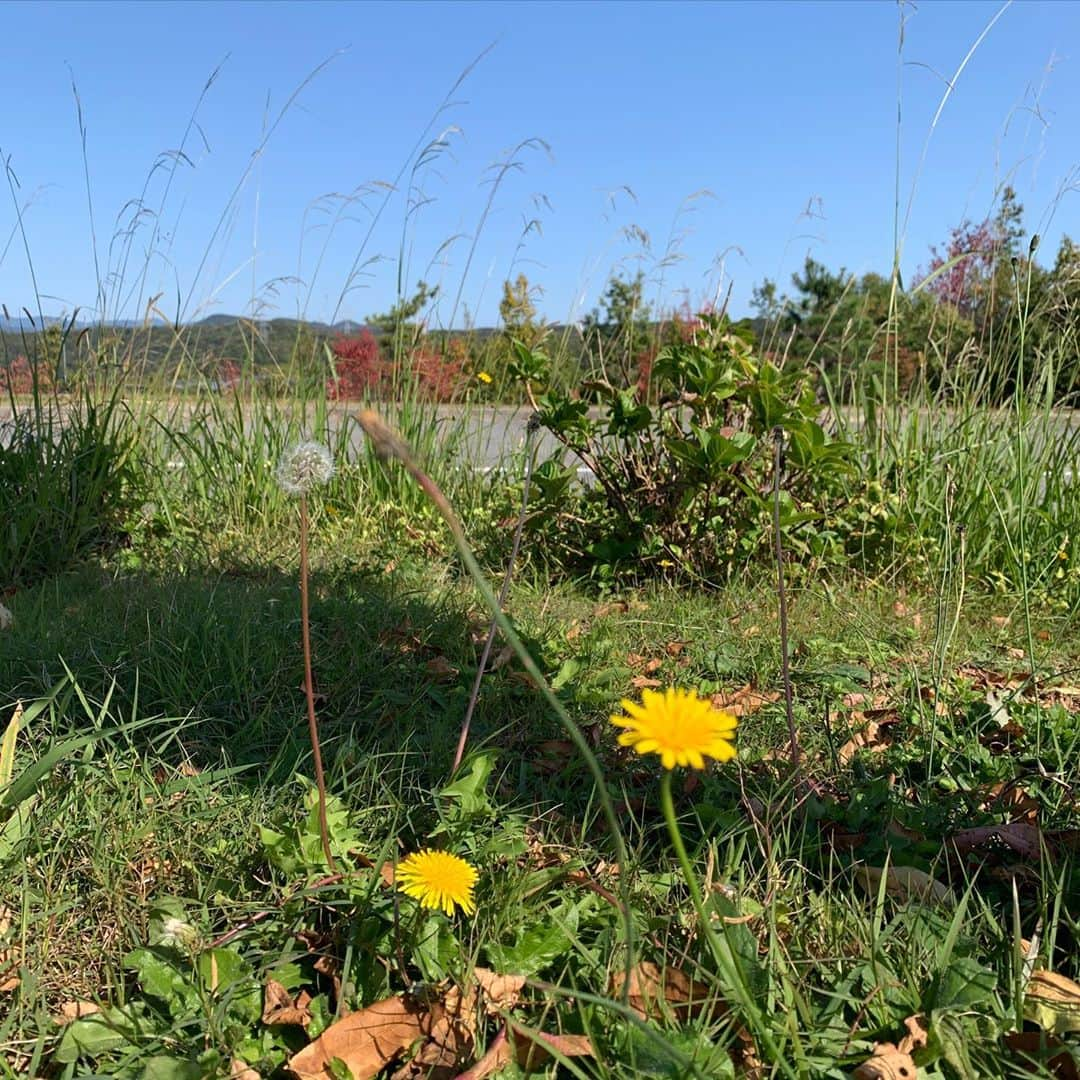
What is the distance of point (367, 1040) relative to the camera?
126cm

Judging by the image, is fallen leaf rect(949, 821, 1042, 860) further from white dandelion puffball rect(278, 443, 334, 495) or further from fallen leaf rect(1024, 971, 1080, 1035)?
white dandelion puffball rect(278, 443, 334, 495)

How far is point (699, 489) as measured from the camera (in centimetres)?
318

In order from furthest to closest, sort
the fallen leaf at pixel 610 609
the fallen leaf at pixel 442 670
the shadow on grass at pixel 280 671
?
the fallen leaf at pixel 610 609 → the fallen leaf at pixel 442 670 → the shadow on grass at pixel 280 671

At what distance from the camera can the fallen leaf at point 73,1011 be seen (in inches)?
51.1

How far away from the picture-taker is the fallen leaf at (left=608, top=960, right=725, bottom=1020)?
1.24 metres

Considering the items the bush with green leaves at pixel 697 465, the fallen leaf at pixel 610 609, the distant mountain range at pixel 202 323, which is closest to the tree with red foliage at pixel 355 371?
the distant mountain range at pixel 202 323

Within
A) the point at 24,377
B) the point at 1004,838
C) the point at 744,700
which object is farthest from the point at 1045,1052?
the point at 24,377

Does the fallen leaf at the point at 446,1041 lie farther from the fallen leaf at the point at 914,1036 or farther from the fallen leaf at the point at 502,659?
the fallen leaf at the point at 502,659

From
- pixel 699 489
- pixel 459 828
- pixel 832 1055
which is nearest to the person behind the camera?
pixel 832 1055

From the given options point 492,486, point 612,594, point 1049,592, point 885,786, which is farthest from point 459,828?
point 492,486

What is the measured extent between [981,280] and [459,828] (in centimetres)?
388

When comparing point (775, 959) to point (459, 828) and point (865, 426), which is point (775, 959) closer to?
point (459, 828)

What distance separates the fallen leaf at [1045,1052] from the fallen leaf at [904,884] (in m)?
0.26

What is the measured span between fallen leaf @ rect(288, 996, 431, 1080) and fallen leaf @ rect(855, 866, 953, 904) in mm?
722
